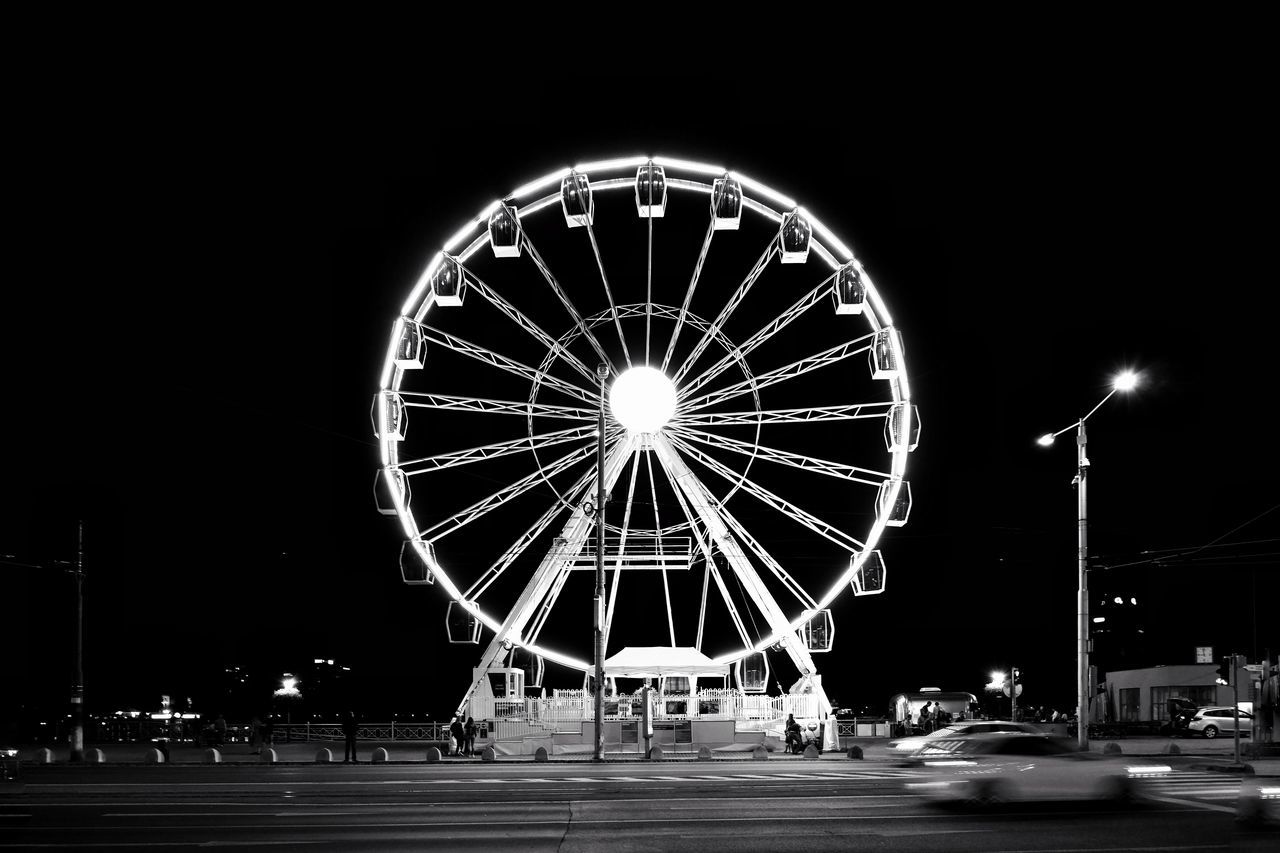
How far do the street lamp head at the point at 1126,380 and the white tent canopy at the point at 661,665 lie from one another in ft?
50.1

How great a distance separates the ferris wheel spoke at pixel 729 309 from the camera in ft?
117

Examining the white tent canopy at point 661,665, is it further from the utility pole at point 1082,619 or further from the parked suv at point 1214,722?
the parked suv at point 1214,722

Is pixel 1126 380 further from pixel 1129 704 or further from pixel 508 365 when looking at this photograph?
pixel 1129 704

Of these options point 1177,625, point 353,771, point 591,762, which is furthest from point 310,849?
point 1177,625

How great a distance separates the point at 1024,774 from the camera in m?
17.6

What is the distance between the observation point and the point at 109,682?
8988cm

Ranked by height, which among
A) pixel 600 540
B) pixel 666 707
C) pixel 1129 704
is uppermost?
pixel 600 540

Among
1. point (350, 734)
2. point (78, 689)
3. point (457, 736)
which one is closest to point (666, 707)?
point (457, 736)

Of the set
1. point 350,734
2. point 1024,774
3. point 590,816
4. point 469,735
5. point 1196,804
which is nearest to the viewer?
point 590,816

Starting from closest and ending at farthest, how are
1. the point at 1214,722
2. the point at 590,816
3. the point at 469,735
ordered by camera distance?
1. the point at 590,816
2. the point at 469,735
3. the point at 1214,722

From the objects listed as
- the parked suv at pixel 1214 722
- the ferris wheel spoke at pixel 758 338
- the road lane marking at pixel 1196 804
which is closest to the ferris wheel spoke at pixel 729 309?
the ferris wheel spoke at pixel 758 338

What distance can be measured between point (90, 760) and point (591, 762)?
13981 millimetres

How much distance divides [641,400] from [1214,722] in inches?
1183

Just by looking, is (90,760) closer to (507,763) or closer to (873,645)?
(507,763)
